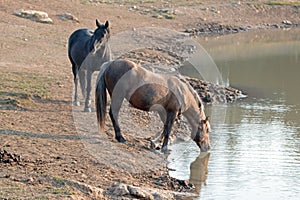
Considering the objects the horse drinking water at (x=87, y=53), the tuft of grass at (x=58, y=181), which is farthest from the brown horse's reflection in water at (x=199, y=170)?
the horse drinking water at (x=87, y=53)

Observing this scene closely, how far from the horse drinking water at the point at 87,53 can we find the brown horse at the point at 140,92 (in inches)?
64.8

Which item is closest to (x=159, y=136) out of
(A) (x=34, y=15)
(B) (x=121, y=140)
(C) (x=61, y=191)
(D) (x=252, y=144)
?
(B) (x=121, y=140)

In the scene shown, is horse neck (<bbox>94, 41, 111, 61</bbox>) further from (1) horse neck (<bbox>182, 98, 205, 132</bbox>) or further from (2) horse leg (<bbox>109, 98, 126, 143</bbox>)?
(1) horse neck (<bbox>182, 98, 205, 132</bbox>)

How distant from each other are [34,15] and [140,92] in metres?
15.5

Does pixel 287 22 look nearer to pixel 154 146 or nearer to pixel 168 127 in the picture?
pixel 154 146

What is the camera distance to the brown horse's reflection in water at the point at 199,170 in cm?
1034

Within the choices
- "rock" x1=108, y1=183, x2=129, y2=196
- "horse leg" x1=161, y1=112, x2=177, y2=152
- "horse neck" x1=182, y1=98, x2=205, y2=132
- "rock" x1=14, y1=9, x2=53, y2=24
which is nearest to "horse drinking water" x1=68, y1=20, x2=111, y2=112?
"horse leg" x1=161, y1=112, x2=177, y2=152

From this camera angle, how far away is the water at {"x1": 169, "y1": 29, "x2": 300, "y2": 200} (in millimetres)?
10156

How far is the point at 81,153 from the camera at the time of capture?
33.9ft

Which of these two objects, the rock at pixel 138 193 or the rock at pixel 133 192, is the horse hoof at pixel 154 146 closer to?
the rock at pixel 133 192

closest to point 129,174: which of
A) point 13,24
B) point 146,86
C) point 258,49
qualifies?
point 146,86

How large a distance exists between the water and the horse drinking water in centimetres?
223

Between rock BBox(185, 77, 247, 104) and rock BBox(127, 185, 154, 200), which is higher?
rock BBox(127, 185, 154, 200)

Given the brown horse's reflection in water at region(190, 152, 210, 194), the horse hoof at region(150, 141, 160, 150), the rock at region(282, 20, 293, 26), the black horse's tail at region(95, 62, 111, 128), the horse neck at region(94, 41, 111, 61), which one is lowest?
the rock at region(282, 20, 293, 26)
